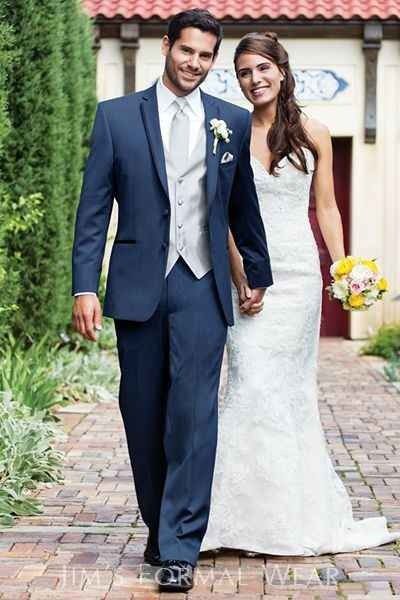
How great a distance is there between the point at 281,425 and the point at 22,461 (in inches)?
80.9

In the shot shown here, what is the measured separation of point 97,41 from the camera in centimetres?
1788

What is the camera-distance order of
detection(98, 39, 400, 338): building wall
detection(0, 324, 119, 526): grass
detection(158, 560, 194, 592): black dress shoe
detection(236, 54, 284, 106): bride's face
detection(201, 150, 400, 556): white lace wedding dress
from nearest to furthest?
1. detection(158, 560, 194, 592): black dress shoe
2. detection(201, 150, 400, 556): white lace wedding dress
3. detection(236, 54, 284, 106): bride's face
4. detection(0, 324, 119, 526): grass
5. detection(98, 39, 400, 338): building wall

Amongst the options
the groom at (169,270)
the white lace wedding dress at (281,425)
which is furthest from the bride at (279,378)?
the groom at (169,270)

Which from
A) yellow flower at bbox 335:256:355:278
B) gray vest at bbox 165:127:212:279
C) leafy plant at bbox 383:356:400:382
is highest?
gray vest at bbox 165:127:212:279

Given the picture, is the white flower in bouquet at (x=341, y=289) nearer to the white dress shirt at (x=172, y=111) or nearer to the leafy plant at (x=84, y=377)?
the white dress shirt at (x=172, y=111)

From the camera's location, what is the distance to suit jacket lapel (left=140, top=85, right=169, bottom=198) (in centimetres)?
485

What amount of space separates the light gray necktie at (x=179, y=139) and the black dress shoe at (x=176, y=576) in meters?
1.39

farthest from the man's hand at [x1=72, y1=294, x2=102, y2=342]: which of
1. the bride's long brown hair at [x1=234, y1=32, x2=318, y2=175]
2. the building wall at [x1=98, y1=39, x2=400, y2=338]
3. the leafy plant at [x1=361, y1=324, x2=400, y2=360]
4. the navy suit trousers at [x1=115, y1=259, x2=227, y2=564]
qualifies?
the building wall at [x1=98, y1=39, x2=400, y2=338]

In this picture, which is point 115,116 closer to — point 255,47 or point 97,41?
point 255,47

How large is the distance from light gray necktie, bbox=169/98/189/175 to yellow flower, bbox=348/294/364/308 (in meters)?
1.12

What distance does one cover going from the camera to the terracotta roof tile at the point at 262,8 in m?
17.5

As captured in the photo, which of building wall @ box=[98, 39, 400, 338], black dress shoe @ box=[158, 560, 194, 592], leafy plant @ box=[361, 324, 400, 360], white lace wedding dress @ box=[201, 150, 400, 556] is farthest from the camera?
building wall @ box=[98, 39, 400, 338]

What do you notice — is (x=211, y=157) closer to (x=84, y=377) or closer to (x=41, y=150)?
(x=41, y=150)

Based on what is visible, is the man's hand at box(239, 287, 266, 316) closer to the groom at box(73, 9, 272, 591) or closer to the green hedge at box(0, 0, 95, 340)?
the groom at box(73, 9, 272, 591)
